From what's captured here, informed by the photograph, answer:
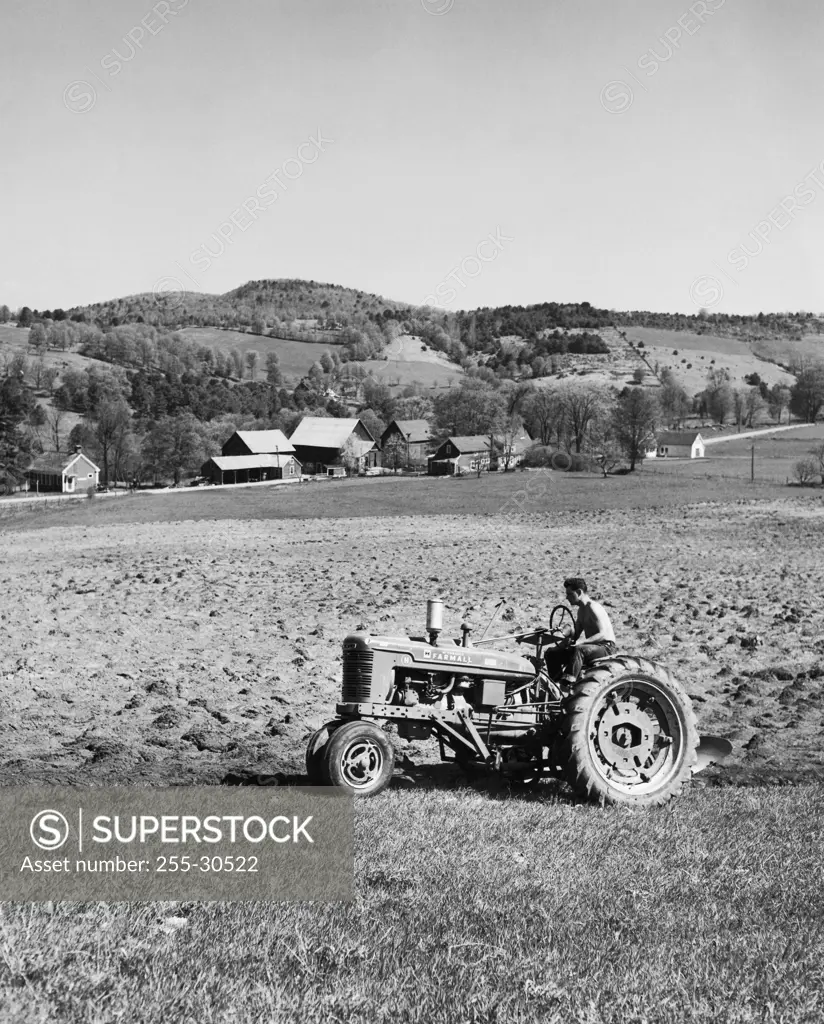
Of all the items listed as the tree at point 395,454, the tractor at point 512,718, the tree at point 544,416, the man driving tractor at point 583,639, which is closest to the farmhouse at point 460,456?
the tree at point 395,454

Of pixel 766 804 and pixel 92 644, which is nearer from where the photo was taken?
pixel 766 804

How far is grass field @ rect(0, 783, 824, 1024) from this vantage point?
4.64 m

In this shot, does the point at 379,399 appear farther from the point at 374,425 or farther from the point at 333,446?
the point at 333,446

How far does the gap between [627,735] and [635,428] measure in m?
83.8

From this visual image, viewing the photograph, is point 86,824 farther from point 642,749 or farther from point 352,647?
point 642,749

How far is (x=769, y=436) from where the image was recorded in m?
128

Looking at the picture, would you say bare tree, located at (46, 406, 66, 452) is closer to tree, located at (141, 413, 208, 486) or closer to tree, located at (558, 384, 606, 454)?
tree, located at (141, 413, 208, 486)

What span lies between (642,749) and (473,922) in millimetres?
4130

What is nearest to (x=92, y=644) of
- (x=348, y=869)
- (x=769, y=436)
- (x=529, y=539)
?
(x=348, y=869)

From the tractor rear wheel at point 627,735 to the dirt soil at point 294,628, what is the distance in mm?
1423

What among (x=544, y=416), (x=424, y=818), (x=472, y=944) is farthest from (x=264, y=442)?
(x=472, y=944)

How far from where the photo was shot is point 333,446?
114812 mm

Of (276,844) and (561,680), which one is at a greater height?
(561,680)

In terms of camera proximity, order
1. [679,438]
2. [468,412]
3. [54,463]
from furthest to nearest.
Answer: [468,412], [679,438], [54,463]
